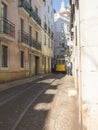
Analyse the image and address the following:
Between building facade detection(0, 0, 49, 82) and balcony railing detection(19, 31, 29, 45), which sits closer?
building facade detection(0, 0, 49, 82)

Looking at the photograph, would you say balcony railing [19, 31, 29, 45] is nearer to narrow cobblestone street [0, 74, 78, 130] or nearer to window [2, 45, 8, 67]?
window [2, 45, 8, 67]

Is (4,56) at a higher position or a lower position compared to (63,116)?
higher

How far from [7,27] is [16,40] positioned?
11.2 ft

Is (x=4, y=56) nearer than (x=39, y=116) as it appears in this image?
No

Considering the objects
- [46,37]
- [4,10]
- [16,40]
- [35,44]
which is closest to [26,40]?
[16,40]

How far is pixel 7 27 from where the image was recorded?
79.2 feet

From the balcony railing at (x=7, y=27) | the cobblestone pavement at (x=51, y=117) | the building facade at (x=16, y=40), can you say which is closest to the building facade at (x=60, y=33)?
the building facade at (x=16, y=40)

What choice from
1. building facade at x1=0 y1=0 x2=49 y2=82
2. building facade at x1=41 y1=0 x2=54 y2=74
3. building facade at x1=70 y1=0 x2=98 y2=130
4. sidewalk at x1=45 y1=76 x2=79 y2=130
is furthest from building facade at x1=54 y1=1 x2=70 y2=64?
building facade at x1=70 y1=0 x2=98 y2=130

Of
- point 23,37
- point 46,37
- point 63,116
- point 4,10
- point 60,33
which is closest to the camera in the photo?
point 63,116

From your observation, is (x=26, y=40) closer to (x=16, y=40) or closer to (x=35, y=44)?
(x=16, y=40)

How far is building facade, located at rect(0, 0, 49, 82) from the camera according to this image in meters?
23.7

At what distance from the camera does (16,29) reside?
1081 inches

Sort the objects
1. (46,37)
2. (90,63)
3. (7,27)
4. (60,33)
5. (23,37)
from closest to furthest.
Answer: (90,63) < (7,27) < (23,37) < (46,37) < (60,33)

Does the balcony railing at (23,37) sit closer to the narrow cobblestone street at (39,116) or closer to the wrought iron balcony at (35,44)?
the wrought iron balcony at (35,44)
